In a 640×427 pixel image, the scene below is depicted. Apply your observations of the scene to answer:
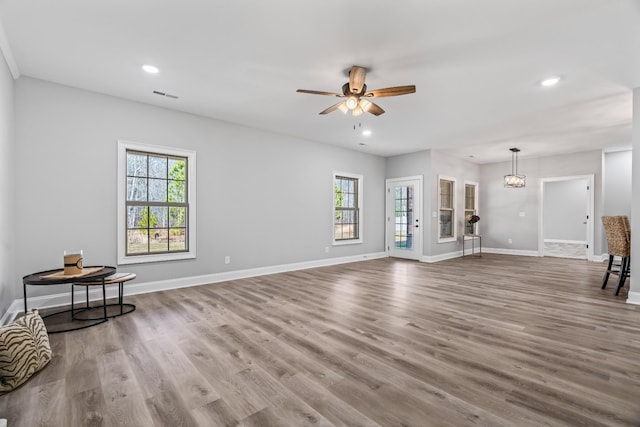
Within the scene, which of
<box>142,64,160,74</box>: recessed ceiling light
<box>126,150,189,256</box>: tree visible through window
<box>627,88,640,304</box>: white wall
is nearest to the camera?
<box>142,64,160,74</box>: recessed ceiling light

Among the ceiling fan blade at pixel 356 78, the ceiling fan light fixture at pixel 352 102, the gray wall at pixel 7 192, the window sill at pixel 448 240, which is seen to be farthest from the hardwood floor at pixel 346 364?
the window sill at pixel 448 240

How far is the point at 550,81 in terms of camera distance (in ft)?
11.7

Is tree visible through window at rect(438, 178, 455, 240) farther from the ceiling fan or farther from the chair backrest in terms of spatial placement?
the ceiling fan

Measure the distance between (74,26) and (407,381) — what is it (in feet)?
12.9

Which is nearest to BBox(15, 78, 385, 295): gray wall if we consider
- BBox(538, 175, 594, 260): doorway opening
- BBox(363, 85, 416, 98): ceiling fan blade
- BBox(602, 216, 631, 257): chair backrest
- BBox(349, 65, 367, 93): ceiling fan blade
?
BBox(349, 65, 367, 93): ceiling fan blade

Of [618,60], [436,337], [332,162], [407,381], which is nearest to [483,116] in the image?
[618,60]

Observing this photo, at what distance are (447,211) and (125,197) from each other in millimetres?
7282

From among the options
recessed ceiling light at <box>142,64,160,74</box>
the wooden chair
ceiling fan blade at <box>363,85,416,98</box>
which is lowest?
the wooden chair

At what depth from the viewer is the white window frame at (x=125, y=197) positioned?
411 centimetres

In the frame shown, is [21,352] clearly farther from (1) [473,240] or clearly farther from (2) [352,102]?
(1) [473,240]

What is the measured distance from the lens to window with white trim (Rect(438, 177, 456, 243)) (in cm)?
788

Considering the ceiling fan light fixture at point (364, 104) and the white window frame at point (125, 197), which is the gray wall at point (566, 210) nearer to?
the ceiling fan light fixture at point (364, 104)

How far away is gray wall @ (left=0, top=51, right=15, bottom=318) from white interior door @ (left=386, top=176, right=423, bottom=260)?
23.1 ft

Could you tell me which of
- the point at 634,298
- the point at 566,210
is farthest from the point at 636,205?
the point at 566,210
